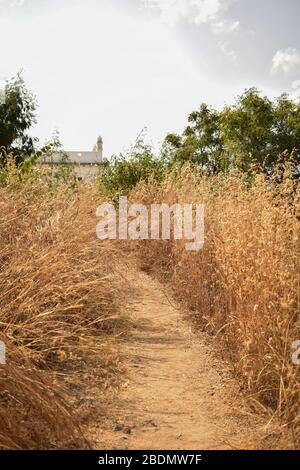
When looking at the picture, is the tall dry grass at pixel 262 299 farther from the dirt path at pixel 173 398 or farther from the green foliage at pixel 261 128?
the green foliage at pixel 261 128

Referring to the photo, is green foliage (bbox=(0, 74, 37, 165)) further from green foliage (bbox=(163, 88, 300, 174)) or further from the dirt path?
the dirt path

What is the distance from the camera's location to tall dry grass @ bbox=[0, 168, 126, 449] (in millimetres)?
2506

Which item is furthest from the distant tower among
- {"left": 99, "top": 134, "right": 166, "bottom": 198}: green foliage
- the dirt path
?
the dirt path

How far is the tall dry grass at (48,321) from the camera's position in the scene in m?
2.51

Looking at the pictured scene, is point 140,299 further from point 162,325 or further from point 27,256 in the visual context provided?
point 27,256

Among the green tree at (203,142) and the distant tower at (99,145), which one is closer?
the green tree at (203,142)

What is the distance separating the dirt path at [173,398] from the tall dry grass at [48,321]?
207mm

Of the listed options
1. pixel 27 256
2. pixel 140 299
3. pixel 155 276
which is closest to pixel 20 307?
pixel 27 256

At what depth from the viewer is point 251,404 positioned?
3.06 m

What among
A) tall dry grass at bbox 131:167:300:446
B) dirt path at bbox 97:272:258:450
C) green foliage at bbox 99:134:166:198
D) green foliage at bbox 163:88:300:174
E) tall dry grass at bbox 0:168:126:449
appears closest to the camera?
tall dry grass at bbox 0:168:126:449

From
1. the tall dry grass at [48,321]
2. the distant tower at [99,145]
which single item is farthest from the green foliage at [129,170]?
the distant tower at [99,145]

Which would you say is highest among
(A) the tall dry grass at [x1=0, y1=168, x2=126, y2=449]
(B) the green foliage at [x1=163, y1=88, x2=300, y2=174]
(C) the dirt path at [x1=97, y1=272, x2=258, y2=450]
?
(B) the green foliage at [x1=163, y1=88, x2=300, y2=174]

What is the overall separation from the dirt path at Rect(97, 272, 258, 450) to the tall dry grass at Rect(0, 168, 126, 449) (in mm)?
207

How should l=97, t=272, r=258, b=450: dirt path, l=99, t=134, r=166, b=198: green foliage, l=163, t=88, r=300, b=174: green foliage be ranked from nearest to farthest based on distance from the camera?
l=97, t=272, r=258, b=450: dirt path < l=99, t=134, r=166, b=198: green foliage < l=163, t=88, r=300, b=174: green foliage
